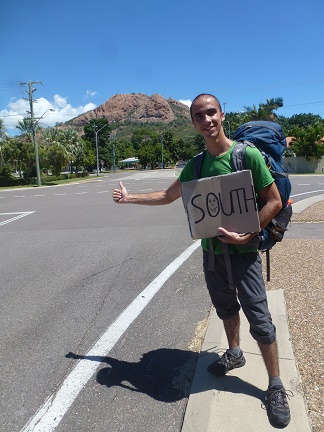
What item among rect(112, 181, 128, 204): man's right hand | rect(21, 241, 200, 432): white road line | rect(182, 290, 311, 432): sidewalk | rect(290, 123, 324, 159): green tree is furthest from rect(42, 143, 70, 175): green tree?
rect(182, 290, 311, 432): sidewalk

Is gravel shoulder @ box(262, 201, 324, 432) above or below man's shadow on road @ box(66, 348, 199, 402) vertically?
above

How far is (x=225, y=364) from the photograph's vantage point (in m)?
2.94

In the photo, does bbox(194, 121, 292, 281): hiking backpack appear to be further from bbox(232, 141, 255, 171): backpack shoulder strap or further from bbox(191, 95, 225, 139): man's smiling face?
bbox(191, 95, 225, 139): man's smiling face

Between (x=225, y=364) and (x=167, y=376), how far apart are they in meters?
0.48

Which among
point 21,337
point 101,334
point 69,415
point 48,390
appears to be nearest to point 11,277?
point 21,337

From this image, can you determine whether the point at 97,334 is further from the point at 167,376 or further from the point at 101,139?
the point at 101,139

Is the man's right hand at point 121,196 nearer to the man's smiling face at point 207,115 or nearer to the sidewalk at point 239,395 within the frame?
the man's smiling face at point 207,115

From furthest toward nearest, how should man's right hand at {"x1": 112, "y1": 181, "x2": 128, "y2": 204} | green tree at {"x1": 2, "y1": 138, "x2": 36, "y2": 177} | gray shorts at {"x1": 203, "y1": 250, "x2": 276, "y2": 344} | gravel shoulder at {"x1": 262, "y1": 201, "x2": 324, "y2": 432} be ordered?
green tree at {"x1": 2, "y1": 138, "x2": 36, "y2": 177} → man's right hand at {"x1": 112, "y1": 181, "x2": 128, "y2": 204} → gravel shoulder at {"x1": 262, "y1": 201, "x2": 324, "y2": 432} → gray shorts at {"x1": 203, "y1": 250, "x2": 276, "y2": 344}

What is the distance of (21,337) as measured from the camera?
3922 mm

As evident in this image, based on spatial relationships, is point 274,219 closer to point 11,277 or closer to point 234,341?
point 234,341

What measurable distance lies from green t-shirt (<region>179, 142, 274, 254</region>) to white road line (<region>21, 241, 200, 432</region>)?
1443 mm

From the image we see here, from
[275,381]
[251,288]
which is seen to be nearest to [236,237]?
[251,288]

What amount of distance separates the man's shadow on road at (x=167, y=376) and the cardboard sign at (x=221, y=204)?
3.63ft

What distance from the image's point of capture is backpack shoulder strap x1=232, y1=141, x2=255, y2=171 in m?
2.48
